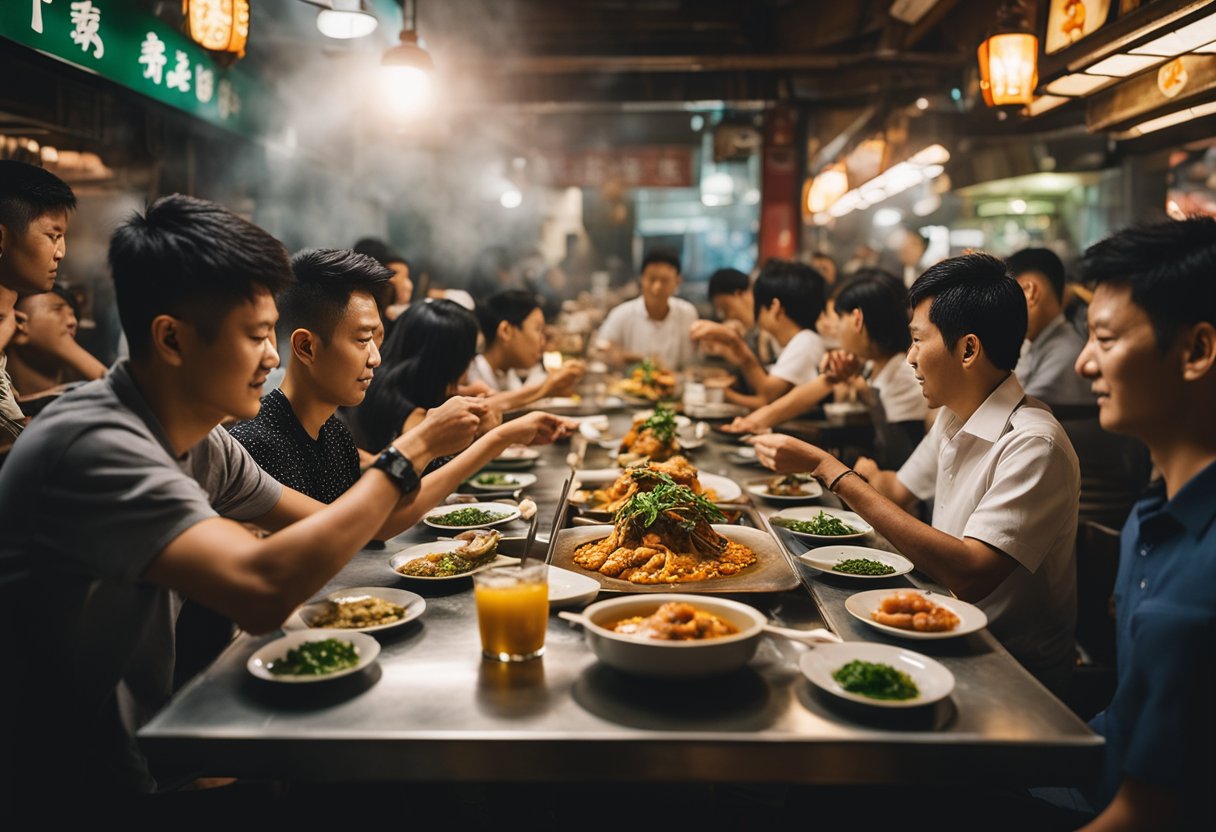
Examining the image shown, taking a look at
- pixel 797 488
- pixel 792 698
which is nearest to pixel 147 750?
pixel 792 698

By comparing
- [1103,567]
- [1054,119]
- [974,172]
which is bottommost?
[1103,567]

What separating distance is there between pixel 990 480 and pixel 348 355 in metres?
2.25

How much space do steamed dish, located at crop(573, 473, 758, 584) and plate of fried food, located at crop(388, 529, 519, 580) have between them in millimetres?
276

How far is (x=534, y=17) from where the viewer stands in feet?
35.2

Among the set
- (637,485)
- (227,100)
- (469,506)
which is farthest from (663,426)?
(227,100)

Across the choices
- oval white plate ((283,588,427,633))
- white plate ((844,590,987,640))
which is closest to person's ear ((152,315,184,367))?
oval white plate ((283,588,427,633))

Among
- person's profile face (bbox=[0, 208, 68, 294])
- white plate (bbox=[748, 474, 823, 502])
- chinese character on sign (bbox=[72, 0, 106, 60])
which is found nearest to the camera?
white plate (bbox=[748, 474, 823, 502])

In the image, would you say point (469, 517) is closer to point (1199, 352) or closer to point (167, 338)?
point (167, 338)

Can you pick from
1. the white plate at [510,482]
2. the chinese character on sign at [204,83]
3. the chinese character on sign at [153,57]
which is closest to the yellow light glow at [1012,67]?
the white plate at [510,482]

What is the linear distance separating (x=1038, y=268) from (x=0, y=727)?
19.8 ft

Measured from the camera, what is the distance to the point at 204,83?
7508mm

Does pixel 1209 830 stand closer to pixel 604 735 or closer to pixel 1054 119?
pixel 604 735

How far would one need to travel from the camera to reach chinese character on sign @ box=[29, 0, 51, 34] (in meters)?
4.88

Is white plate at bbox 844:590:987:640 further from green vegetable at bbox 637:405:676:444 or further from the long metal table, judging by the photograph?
green vegetable at bbox 637:405:676:444
